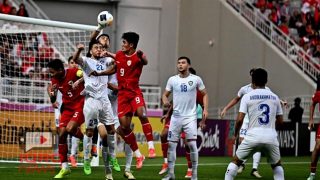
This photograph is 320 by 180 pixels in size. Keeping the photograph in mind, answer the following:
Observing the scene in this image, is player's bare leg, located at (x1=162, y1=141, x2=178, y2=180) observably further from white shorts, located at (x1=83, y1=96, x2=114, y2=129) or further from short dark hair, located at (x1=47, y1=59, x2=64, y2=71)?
short dark hair, located at (x1=47, y1=59, x2=64, y2=71)

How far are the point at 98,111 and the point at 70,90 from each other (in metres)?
1.94

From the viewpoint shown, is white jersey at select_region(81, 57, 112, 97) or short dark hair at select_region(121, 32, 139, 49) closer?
white jersey at select_region(81, 57, 112, 97)

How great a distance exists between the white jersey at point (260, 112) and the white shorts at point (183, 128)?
8.85ft

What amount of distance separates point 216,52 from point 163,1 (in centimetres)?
352

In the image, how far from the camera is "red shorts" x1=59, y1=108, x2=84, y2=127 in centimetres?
1905

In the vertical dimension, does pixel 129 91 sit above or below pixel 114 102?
above

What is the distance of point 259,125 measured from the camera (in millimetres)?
14883

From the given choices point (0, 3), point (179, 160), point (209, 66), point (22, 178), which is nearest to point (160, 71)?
point (209, 66)

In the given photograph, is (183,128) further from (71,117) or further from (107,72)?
(71,117)

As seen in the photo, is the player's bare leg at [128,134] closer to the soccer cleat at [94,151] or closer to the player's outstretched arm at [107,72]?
the player's outstretched arm at [107,72]

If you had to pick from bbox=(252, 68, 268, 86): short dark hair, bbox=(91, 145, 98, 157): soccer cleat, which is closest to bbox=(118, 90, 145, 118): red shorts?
bbox=(91, 145, 98, 157): soccer cleat

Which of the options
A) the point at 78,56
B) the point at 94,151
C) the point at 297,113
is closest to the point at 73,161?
the point at 94,151

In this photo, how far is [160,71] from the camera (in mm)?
41906

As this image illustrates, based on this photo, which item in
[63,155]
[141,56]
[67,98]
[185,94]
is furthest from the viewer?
[67,98]
